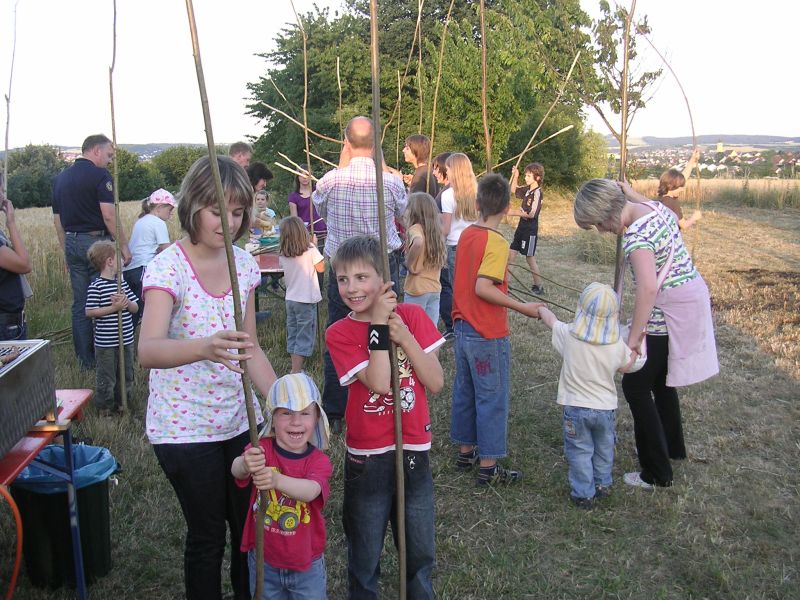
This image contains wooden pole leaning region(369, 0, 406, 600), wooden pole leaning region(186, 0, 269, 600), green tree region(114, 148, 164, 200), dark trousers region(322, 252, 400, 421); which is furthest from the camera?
green tree region(114, 148, 164, 200)

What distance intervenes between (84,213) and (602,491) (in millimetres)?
4543

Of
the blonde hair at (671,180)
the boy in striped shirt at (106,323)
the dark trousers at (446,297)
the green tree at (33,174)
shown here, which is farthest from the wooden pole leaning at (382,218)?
the green tree at (33,174)

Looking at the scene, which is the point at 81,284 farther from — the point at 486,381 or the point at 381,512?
the point at 381,512

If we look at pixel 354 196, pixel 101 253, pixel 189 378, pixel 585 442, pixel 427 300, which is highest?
pixel 354 196

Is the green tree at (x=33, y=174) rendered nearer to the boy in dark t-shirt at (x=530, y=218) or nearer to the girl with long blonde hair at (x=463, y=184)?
the boy in dark t-shirt at (x=530, y=218)

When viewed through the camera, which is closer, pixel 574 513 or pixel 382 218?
pixel 382 218

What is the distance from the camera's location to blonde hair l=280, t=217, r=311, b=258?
219 inches

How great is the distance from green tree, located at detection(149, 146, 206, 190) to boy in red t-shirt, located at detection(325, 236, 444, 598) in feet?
91.1

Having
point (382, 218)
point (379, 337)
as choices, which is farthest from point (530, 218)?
point (382, 218)

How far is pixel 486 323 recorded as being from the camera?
3791mm

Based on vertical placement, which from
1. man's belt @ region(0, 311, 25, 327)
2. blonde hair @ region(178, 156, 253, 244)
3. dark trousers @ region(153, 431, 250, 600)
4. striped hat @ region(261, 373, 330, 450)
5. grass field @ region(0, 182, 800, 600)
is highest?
blonde hair @ region(178, 156, 253, 244)

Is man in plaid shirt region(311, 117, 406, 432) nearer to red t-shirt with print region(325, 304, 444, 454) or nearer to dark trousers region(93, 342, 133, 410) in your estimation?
dark trousers region(93, 342, 133, 410)

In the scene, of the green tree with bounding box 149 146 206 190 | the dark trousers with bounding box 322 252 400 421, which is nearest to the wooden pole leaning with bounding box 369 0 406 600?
the dark trousers with bounding box 322 252 400 421

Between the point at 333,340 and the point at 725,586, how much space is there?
208cm
